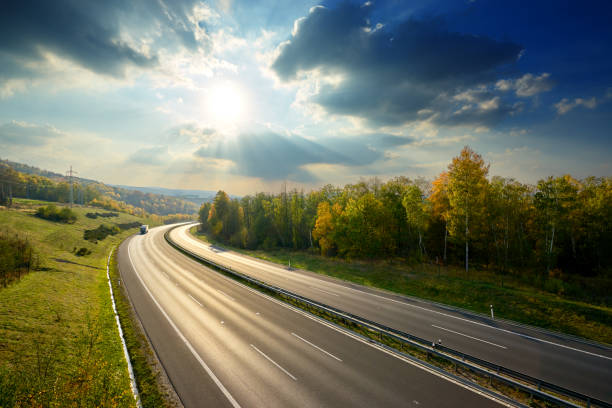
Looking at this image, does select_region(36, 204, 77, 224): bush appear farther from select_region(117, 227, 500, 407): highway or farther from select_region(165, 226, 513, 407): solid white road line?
select_region(165, 226, 513, 407): solid white road line

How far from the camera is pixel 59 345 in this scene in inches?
512

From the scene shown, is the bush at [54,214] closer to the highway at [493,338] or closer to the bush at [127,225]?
the bush at [127,225]

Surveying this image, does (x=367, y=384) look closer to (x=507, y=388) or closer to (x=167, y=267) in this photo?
(x=507, y=388)

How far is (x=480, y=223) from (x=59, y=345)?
43.3 metres

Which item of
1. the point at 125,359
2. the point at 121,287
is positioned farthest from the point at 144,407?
the point at 121,287

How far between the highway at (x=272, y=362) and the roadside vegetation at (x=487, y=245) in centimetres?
1436

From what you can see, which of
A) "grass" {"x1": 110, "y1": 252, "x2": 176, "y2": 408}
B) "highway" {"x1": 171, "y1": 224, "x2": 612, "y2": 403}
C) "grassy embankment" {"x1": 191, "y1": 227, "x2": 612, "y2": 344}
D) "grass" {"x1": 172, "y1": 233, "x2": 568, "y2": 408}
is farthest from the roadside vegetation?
"grass" {"x1": 110, "y1": 252, "x2": 176, "y2": 408}

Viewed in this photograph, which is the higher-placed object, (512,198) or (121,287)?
(512,198)

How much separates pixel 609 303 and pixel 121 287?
50710 millimetres

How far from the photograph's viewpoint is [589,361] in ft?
43.6

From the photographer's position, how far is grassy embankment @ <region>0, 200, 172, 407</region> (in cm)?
926

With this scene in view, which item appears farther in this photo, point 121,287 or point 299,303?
point 121,287

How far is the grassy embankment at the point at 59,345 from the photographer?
926 centimetres

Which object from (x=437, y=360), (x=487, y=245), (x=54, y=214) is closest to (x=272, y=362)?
(x=437, y=360)
